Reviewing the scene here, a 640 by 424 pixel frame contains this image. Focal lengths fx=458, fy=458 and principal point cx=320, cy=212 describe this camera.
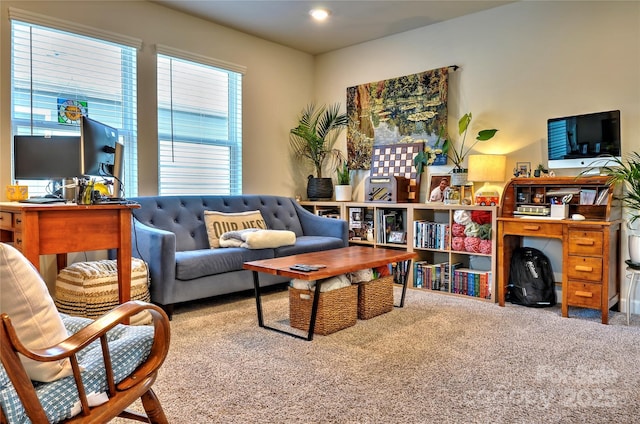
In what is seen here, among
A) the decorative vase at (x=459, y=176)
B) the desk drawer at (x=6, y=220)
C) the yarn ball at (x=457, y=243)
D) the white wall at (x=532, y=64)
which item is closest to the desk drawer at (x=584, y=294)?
the white wall at (x=532, y=64)

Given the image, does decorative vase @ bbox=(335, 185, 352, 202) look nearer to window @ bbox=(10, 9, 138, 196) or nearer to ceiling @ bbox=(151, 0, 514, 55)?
ceiling @ bbox=(151, 0, 514, 55)

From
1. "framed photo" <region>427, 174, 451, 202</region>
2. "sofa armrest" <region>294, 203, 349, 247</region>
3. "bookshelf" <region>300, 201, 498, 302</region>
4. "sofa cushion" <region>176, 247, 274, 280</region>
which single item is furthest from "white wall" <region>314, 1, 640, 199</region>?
"sofa cushion" <region>176, 247, 274, 280</region>

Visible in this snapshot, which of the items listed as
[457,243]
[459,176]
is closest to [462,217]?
[457,243]

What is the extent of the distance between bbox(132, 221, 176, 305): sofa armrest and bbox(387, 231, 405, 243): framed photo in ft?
6.99

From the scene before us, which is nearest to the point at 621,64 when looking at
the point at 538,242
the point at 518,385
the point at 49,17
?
the point at 538,242

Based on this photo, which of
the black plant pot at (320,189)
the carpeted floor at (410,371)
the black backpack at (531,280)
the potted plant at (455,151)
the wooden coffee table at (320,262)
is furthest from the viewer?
the black plant pot at (320,189)

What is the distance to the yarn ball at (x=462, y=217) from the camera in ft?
13.0

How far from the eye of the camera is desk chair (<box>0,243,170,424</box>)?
1089 mm

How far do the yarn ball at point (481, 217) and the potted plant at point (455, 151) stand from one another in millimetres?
343

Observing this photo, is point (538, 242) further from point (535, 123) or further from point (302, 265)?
point (302, 265)

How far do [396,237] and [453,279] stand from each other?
0.69 metres

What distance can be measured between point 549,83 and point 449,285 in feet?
6.21

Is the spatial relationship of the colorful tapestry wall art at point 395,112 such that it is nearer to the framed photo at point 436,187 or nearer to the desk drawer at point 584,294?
the framed photo at point 436,187

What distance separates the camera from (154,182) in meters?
4.09
